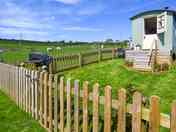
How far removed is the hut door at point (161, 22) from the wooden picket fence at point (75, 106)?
11.9 m

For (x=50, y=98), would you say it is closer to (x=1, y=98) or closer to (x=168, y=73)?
(x=1, y=98)

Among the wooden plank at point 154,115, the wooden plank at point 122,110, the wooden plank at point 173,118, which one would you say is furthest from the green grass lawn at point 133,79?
the wooden plank at point 173,118

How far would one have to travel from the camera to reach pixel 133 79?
1384 cm

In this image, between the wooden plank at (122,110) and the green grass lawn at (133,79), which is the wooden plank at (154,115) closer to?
the wooden plank at (122,110)

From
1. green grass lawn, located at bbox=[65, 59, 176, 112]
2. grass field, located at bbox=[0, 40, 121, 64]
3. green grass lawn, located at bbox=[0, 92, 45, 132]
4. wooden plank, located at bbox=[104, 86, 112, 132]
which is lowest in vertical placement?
green grass lawn, located at bbox=[0, 92, 45, 132]

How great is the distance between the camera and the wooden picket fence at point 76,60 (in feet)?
57.4

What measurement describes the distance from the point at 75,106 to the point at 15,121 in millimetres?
2788

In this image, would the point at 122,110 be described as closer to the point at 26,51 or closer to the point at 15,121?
the point at 15,121

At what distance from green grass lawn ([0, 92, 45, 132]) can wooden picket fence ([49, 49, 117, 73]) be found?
7.10m

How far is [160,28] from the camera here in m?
18.8

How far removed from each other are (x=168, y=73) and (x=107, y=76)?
3.30 metres

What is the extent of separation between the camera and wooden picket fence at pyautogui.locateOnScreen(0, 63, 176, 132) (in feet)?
11.5

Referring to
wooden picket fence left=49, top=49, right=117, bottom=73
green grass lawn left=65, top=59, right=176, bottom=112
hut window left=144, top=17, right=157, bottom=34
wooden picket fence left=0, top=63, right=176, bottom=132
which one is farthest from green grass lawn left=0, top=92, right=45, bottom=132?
hut window left=144, top=17, right=157, bottom=34

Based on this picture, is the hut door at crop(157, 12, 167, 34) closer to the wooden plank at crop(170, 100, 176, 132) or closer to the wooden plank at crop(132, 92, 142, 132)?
the wooden plank at crop(132, 92, 142, 132)
